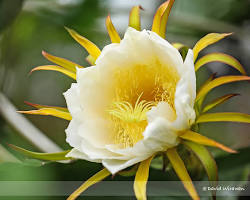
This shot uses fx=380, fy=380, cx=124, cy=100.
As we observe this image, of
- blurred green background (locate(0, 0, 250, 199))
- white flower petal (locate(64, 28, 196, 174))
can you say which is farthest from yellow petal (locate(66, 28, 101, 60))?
blurred green background (locate(0, 0, 250, 199))

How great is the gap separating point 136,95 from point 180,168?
258mm

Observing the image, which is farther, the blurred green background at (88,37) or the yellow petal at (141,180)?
the blurred green background at (88,37)

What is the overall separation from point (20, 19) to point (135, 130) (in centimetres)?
117

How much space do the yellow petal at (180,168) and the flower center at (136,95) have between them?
4.6 inches

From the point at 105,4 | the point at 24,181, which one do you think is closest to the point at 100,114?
the point at 24,181

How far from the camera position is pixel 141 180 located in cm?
71

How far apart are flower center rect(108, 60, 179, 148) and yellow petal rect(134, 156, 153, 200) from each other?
103 mm

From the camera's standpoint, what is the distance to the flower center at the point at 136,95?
84 cm

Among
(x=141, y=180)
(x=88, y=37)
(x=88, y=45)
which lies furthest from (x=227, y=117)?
(x=88, y=37)

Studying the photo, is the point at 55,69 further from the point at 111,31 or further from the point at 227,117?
the point at 227,117

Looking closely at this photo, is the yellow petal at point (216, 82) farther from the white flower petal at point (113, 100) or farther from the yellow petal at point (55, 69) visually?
→ the yellow petal at point (55, 69)

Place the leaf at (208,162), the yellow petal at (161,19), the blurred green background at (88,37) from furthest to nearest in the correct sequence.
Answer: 1. the blurred green background at (88,37)
2. the yellow petal at (161,19)
3. the leaf at (208,162)

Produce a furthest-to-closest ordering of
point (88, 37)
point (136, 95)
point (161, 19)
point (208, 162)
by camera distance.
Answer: point (88, 37) → point (136, 95) → point (161, 19) → point (208, 162)

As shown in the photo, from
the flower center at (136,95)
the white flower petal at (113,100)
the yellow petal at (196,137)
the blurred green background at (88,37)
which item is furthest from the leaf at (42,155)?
the blurred green background at (88,37)
